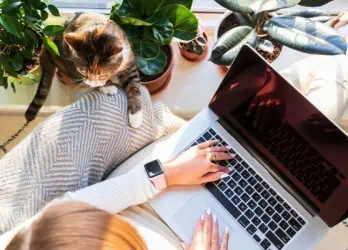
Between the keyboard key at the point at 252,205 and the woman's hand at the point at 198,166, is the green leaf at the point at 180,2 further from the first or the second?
the keyboard key at the point at 252,205

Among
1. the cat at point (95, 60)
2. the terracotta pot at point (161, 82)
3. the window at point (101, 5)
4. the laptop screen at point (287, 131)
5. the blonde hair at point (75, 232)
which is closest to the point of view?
the blonde hair at point (75, 232)

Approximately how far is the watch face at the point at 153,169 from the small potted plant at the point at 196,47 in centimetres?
40

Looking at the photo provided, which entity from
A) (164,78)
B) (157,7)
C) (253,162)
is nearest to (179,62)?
(164,78)

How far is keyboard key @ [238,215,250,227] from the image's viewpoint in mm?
1039

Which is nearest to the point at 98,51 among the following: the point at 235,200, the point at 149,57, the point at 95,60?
the point at 95,60

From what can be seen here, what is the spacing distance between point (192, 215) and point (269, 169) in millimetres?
198

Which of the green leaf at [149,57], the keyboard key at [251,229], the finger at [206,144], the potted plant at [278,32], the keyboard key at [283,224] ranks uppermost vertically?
the potted plant at [278,32]

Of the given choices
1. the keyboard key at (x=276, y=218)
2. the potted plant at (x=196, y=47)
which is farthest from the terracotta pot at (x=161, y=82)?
the keyboard key at (x=276, y=218)

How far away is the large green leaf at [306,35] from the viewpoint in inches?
36.4

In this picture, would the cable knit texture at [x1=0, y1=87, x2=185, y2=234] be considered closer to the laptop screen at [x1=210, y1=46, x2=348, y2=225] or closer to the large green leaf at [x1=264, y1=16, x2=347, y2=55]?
the laptop screen at [x1=210, y1=46, x2=348, y2=225]

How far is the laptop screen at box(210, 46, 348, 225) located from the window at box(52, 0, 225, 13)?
0.43 meters

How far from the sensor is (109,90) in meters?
1.11

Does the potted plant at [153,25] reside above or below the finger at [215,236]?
above

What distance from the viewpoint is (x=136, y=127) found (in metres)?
1.10
